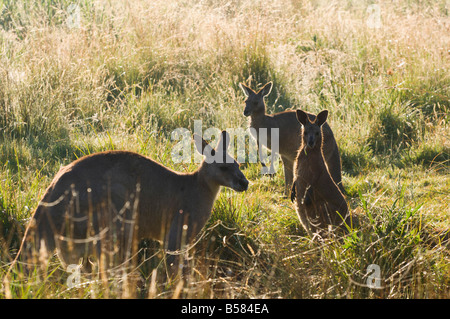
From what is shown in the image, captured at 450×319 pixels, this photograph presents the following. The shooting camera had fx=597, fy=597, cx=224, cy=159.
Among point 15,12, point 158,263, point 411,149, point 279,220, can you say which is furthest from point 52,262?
point 15,12

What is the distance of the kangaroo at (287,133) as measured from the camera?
21.6 feet

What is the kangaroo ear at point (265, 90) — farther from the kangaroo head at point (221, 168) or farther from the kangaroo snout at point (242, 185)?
the kangaroo snout at point (242, 185)

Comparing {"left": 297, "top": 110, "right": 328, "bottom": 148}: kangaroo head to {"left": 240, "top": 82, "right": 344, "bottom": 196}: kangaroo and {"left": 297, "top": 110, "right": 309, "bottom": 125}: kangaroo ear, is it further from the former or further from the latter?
{"left": 240, "top": 82, "right": 344, "bottom": 196}: kangaroo

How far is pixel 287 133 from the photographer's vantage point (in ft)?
24.9

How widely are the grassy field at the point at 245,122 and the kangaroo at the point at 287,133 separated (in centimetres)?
23

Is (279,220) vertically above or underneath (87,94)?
underneath

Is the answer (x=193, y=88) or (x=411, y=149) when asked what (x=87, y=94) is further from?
(x=411, y=149)

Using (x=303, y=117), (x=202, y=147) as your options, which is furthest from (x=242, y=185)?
(x=303, y=117)

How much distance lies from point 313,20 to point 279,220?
297 inches

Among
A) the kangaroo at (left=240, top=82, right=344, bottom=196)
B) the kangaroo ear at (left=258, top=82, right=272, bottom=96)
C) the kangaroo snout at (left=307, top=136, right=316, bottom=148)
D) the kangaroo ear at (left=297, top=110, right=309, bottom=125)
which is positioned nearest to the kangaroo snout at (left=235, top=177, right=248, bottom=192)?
the kangaroo snout at (left=307, top=136, right=316, bottom=148)

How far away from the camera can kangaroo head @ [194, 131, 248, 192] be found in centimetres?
484

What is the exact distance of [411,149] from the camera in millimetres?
7504

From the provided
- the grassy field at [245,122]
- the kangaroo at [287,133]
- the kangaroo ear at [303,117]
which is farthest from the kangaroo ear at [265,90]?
the kangaroo ear at [303,117]
